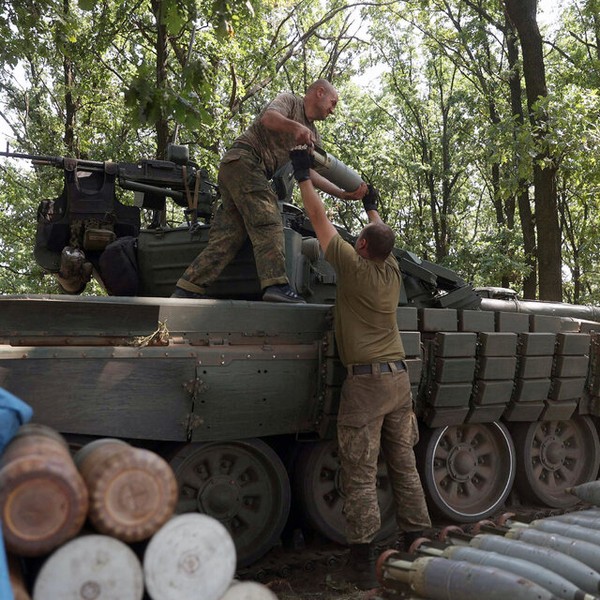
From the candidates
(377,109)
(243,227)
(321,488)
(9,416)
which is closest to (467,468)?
(321,488)

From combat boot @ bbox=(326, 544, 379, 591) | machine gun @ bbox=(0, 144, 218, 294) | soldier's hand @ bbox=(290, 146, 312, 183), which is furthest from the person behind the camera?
machine gun @ bbox=(0, 144, 218, 294)

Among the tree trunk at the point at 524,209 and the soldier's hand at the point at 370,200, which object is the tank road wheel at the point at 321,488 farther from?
the tree trunk at the point at 524,209

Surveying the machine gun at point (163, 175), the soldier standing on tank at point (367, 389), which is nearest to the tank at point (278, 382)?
the machine gun at point (163, 175)

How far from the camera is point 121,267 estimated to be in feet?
22.2

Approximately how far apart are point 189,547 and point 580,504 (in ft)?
19.0

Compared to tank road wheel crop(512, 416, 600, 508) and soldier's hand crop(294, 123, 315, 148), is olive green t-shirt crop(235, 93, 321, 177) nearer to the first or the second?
soldier's hand crop(294, 123, 315, 148)

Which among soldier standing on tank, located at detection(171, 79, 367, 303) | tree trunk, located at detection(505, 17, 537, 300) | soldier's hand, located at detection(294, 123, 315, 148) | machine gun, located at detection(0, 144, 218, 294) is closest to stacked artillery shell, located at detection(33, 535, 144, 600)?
soldier standing on tank, located at detection(171, 79, 367, 303)

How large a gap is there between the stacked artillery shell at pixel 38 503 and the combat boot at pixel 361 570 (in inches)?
117

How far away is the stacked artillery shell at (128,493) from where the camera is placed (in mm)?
2863

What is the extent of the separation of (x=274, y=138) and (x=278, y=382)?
1990 mm

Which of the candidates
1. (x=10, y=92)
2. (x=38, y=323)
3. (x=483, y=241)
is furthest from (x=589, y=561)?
(x=10, y=92)

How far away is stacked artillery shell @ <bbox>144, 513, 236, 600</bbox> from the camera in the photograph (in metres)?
2.91

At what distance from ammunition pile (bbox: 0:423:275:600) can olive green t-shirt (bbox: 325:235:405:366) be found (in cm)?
261

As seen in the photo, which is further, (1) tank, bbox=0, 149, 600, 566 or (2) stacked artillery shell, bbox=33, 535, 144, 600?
(1) tank, bbox=0, 149, 600, 566
